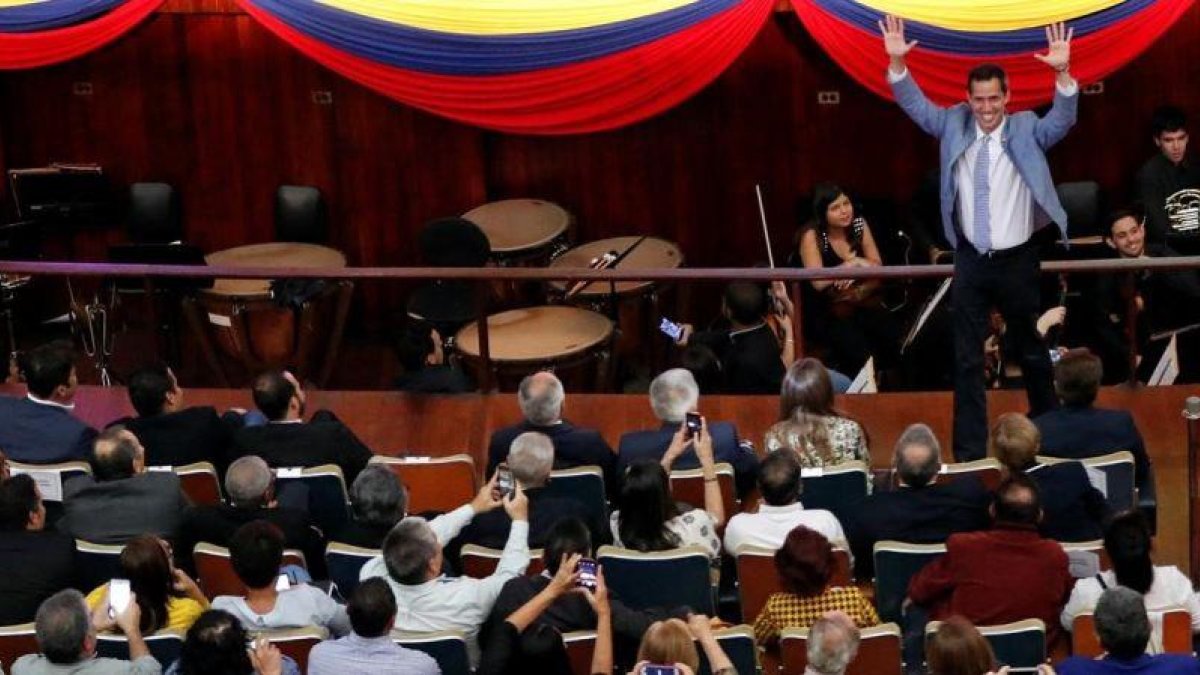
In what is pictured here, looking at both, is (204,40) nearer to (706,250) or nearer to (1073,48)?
(706,250)

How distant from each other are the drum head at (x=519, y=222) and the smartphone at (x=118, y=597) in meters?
4.04

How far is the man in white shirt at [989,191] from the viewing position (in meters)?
7.55

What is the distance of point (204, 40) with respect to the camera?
11.0m

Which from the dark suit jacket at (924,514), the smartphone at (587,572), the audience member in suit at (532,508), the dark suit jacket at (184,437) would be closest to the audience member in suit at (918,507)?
the dark suit jacket at (924,514)

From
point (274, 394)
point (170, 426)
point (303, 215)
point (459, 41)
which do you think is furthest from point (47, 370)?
point (303, 215)

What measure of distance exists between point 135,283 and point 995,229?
15.3ft

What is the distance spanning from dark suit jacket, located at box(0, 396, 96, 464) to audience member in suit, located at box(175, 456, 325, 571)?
995 millimetres

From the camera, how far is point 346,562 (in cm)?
685

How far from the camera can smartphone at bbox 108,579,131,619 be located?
21.1ft

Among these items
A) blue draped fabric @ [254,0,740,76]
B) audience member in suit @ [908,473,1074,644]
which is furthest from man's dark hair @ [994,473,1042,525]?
blue draped fabric @ [254,0,740,76]

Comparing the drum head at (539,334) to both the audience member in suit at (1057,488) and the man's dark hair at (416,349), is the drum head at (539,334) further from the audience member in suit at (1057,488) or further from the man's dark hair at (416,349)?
the audience member in suit at (1057,488)

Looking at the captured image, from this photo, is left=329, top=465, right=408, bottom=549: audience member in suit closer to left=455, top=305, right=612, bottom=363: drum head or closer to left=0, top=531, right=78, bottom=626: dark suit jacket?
left=0, top=531, right=78, bottom=626: dark suit jacket

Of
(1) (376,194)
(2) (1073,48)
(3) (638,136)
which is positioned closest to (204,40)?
(1) (376,194)

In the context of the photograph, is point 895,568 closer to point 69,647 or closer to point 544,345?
point 69,647
